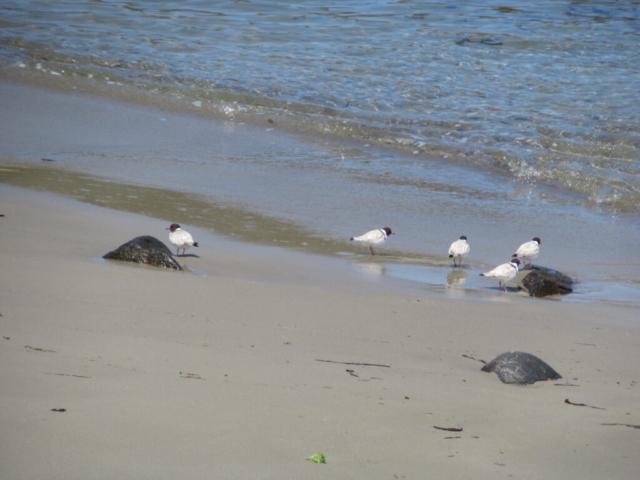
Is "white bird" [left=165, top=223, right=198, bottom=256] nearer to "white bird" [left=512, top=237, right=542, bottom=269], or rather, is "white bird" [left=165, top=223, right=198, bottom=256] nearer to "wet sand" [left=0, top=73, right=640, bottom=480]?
"wet sand" [left=0, top=73, right=640, bottom=480]

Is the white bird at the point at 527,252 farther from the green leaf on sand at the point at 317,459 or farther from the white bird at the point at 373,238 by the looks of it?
the green leaf on sand at the point at 317,459

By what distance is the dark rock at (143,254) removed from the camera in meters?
6.01

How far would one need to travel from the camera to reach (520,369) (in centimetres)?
438

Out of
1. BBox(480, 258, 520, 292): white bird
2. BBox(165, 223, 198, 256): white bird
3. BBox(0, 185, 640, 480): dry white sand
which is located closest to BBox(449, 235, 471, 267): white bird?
BBox(480, 258, 520, 292): white bird

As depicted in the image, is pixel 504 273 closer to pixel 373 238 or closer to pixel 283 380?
pixel 373 238

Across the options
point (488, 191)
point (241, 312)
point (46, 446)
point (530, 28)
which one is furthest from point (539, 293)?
point (530, 28)

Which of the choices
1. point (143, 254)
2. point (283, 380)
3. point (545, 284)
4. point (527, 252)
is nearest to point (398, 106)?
point (527, 252)

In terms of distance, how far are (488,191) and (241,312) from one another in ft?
17.6

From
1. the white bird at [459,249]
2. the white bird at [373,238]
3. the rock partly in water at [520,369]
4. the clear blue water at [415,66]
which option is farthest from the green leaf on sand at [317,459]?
the clear blue water at [415,66]

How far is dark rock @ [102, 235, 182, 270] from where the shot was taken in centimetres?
601

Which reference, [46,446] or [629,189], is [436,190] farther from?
[46,446]

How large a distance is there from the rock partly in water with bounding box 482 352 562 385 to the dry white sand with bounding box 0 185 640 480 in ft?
0.23

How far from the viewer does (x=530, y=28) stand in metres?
17.5

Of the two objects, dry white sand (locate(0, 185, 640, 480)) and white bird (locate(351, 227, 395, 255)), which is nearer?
dry white sand (locate(0, 185, 640, 480))
